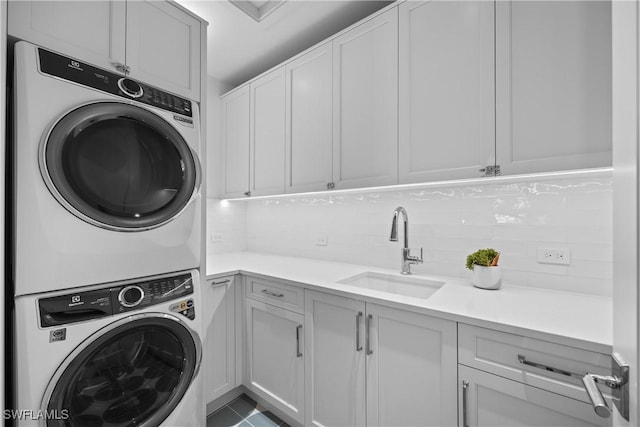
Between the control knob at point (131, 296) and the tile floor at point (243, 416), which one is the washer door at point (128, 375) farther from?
the tile floor at point (243, 416)

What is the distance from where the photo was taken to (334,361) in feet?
4.80

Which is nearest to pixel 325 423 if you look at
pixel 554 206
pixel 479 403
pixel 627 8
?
pixel 479 403

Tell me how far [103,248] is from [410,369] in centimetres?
133

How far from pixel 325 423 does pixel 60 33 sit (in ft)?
6.94

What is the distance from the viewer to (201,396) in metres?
1.40

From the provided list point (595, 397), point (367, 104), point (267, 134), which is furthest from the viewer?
point (267, 134)

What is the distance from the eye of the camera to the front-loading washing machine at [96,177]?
93cm

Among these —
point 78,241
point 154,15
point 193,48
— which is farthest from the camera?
point 193,48

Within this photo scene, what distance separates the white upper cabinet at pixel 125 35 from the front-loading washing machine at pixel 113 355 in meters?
0.92

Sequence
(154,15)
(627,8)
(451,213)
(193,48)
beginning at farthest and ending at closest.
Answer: (451,213) → (193,48) → (154,15) → (627,8)

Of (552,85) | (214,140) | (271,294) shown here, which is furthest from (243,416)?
(552,85)

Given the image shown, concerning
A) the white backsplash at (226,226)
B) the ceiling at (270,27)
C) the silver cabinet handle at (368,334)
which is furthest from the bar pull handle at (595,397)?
the white backsplash at (226,226)

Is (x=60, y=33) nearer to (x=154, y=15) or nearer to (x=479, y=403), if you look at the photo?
(x=154, y=15)

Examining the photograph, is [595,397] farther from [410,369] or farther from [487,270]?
[487,270]
